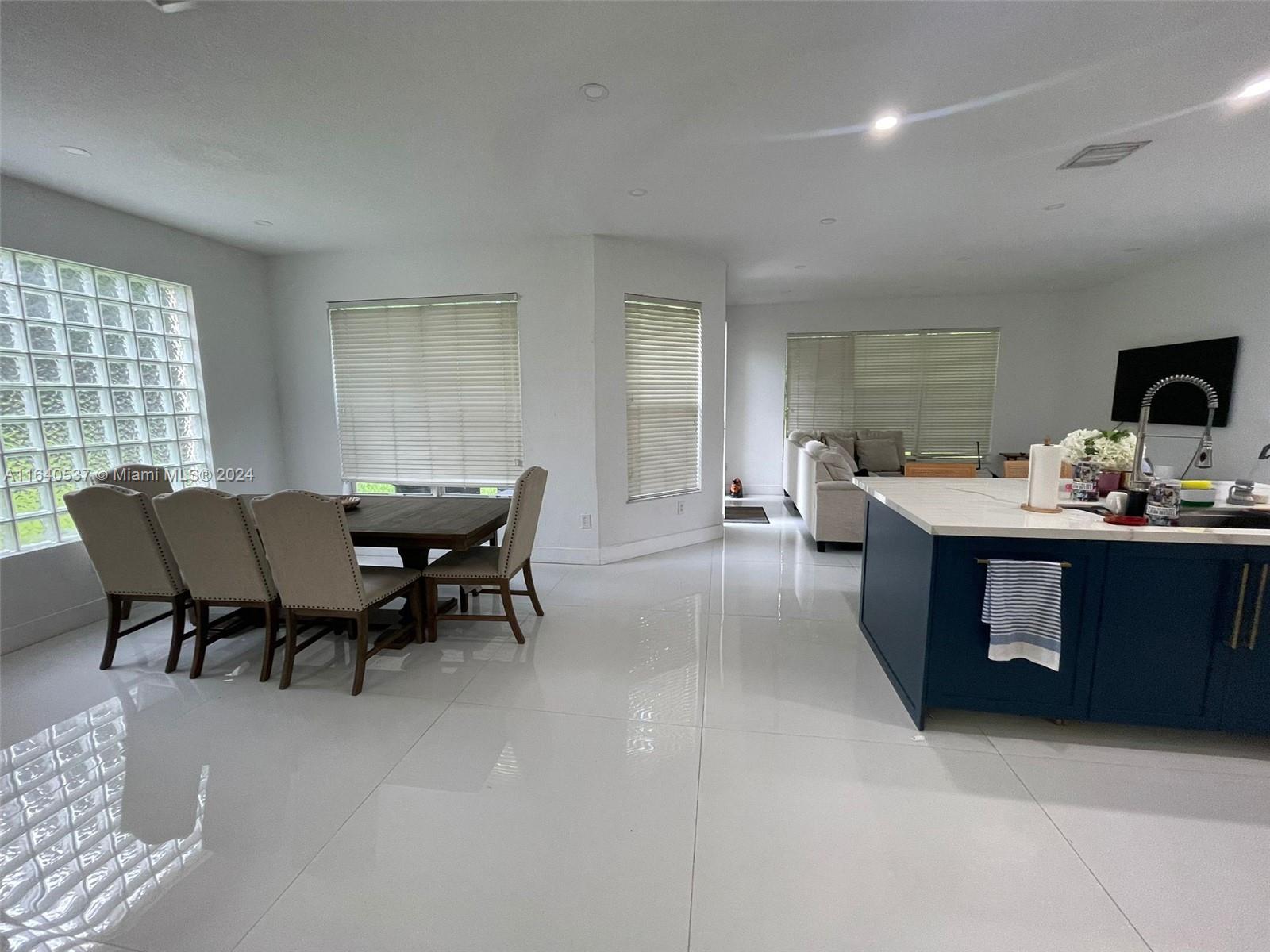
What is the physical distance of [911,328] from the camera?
658cm

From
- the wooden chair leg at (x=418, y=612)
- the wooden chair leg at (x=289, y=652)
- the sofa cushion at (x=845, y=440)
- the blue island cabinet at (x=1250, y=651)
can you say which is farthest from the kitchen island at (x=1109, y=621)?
the sofa cushion at (x=845, y=440)

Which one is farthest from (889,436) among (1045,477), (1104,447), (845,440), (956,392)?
(1045,477)

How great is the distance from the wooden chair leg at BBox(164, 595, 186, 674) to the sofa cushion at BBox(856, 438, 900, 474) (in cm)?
633

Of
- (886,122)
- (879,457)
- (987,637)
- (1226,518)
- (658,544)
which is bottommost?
(658,544)

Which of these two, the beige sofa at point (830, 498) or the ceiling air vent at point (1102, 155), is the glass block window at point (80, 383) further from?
the ceiling air vent at point (1102, 155)

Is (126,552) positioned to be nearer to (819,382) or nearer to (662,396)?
(662,396)

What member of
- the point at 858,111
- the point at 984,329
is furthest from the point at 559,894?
the point at 984,329

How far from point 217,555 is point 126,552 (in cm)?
55

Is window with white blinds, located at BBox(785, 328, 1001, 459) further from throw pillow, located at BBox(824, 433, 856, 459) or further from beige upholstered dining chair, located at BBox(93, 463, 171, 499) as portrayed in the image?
beige upholstered dining chair, located at BBox(93, 463, 171, 499)

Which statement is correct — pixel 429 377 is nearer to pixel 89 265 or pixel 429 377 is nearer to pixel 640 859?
pixel 89 265

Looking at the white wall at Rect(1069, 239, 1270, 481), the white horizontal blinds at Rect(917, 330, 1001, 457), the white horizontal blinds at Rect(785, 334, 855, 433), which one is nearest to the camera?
the white wall at Rect(1069, 239, 1270, 481)

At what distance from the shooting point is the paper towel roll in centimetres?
207

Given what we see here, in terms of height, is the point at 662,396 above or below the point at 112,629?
above

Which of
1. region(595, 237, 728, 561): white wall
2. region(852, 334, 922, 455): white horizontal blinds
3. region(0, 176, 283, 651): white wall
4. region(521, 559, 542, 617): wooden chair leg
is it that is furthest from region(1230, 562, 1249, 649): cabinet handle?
region(0, 176, 283, 651): white wall
